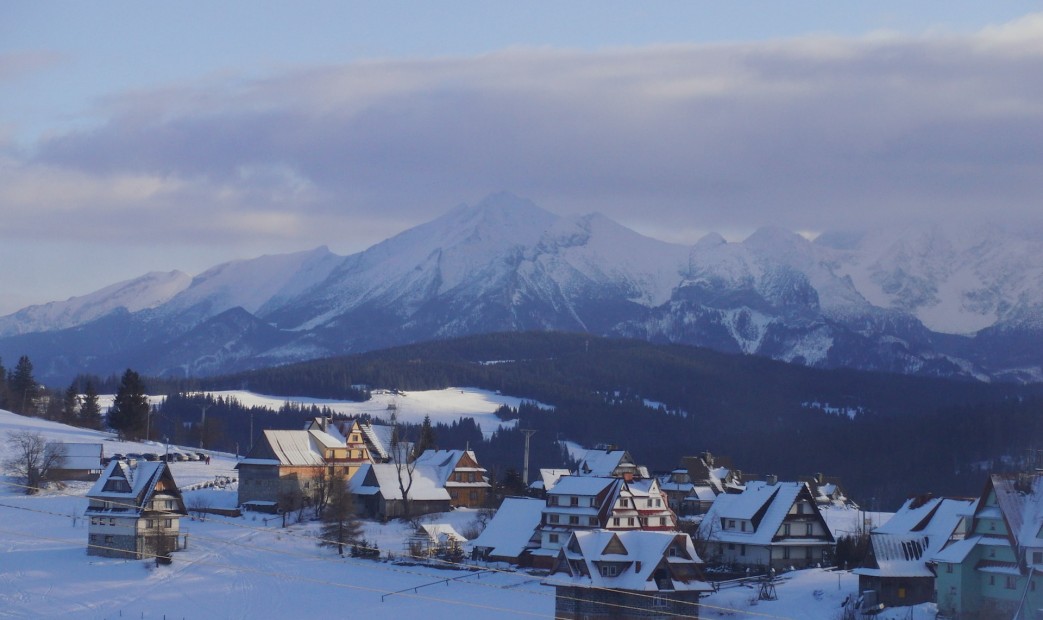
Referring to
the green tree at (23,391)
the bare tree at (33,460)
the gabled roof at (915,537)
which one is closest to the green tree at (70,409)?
the green tree at (23,391)

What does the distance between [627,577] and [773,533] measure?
53.5 feet

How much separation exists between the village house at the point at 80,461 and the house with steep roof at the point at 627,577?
53408mm

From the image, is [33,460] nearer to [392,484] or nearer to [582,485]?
[392,484]

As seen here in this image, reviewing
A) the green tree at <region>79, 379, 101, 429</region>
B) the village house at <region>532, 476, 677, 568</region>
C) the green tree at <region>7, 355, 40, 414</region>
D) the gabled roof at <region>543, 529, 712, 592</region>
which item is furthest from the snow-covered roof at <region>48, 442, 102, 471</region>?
the gabled roof at <region>543, 529, 712, 592</region>

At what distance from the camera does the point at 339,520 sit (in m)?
88.9

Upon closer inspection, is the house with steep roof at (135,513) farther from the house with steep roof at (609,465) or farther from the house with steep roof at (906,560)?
the house with steep roof at (906,560)

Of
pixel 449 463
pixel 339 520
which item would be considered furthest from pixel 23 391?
pixel 339 520

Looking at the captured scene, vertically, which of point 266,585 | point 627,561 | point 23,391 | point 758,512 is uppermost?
point 23,391

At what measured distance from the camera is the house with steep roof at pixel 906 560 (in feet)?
226

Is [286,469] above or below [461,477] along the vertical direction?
above

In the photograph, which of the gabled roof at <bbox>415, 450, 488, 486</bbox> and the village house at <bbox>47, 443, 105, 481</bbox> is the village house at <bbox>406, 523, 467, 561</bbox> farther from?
the village house at <bbox>47, 443, 105, 481</bbox>

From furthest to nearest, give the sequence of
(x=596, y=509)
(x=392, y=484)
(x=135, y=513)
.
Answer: (x=392, y=484) → (x=596, y=509) → (x=135, y=513)

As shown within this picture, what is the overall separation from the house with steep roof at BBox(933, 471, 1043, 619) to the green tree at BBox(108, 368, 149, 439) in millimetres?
89692

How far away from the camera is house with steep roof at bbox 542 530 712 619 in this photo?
68.4 metres
